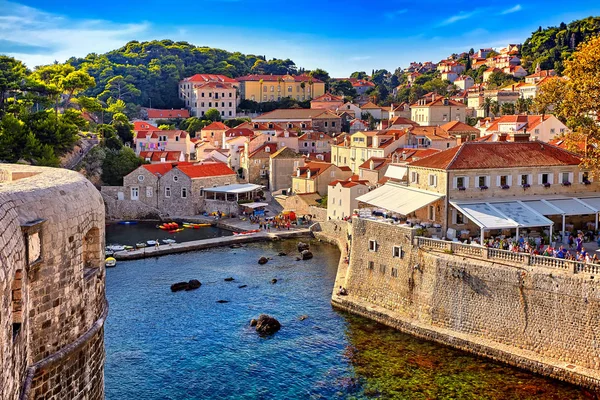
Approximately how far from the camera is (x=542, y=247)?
28.1 metres

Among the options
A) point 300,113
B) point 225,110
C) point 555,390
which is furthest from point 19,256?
point 225,110

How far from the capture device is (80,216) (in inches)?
448

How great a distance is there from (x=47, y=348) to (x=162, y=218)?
48694 millimetres

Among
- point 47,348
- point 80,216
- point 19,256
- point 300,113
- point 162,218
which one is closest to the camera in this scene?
point 19,256

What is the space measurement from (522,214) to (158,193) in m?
37.9

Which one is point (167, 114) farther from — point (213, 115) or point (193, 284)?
point (193, 284)

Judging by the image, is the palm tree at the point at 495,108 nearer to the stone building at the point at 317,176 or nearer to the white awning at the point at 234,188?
the stone building at the point at 317,176

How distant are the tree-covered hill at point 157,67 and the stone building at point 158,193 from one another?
6084 cm

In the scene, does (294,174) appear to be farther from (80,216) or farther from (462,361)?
(80,216)

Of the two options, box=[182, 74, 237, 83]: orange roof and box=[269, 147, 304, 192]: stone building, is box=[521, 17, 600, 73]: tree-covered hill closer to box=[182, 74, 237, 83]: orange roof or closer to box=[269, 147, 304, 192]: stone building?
box=[182, 74, 237, 83]: orange roof

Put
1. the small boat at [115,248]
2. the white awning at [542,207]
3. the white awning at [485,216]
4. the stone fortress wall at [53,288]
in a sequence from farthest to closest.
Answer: the small boat at [115,248] → the white awning at [542,207] → the white awning at [485,216] → the stone fortress wall at [53,288]

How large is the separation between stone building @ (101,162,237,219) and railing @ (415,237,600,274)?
3465 centimetres

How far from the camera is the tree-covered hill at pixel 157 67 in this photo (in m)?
122

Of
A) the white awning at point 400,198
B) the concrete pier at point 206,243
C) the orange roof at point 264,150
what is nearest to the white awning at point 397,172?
the white awning at point 400,198
